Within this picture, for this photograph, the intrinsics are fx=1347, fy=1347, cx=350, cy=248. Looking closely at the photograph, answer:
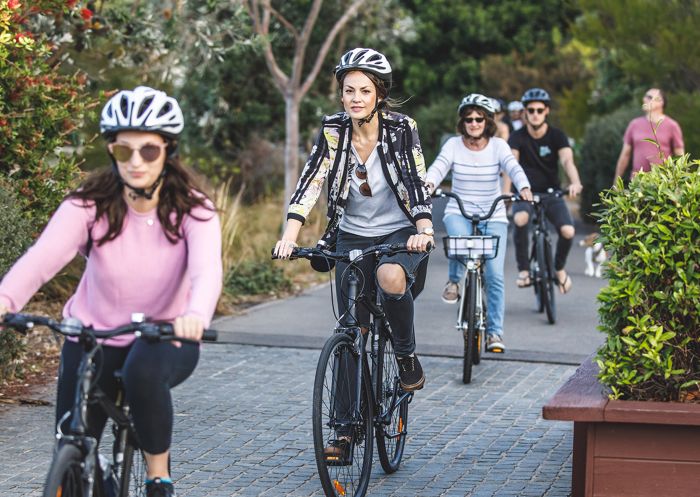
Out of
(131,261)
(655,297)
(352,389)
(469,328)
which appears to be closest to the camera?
(131,261)

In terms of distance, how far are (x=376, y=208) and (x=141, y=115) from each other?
2262mm

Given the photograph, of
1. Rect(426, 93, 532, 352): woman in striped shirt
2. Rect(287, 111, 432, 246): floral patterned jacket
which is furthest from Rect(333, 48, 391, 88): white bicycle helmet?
Rect(426, 93, 532, 352): woman in striped shirt

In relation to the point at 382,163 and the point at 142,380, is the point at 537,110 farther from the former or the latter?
the point at 142,380

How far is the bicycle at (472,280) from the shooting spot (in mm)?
8797

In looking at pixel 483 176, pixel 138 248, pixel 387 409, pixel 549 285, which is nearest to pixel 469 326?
pixel 483 176

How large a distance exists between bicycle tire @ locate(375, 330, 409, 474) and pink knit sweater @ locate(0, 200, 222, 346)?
1.95 meters

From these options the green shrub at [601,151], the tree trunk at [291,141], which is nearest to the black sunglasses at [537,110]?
the tree trunk at [291,141]

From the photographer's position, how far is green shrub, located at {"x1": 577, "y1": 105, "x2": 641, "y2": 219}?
69.3 feet

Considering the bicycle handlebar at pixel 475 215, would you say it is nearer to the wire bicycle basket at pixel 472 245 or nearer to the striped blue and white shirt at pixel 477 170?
the striped blue and white shirt at pixel 477 170

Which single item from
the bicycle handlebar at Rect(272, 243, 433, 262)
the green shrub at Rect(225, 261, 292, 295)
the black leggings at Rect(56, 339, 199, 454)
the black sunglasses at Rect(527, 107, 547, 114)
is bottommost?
the green shrub at Rect(225, 261, 292, 295)

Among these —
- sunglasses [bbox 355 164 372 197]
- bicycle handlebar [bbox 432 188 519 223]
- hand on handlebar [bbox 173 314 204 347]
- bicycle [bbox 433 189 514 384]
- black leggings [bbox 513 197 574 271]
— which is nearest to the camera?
hand on handlebar [bbox 173 314 204 347]

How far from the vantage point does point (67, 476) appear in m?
3.95

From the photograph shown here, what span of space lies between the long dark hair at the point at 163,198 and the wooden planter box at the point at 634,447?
1.57 meters

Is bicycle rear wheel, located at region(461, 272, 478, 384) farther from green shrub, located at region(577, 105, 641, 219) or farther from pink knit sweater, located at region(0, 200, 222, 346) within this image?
green shrub, located at region(577, 105, 641, 219)
